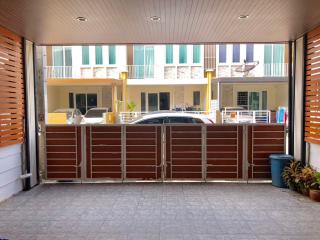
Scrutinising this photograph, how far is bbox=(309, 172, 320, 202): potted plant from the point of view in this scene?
5652mm

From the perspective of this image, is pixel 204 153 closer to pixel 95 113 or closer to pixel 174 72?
pixel 95 113

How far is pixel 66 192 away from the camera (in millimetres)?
6434

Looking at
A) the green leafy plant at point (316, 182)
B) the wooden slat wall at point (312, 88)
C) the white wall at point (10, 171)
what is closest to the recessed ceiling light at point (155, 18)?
the wooden slat wall at point (312, 88)

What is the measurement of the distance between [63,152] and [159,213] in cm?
324

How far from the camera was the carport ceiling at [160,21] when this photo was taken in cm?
459

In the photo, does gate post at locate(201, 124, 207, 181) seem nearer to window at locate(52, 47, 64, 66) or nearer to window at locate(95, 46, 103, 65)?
window at locate(95, 46, 103, 65)

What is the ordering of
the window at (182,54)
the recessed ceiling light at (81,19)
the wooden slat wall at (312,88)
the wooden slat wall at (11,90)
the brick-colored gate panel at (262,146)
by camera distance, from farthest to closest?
the window at (182,54)
the brick-colored gate panel at (262,146)
the wooden slat wall at (312,88)
the wooden slat wall at (11,90)
the recessed ceiling light at (81,19)

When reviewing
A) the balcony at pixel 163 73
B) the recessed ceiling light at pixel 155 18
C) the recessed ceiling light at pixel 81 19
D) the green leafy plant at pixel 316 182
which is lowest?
the green leafy plant at pixel 316 182

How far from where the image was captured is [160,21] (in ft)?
17.9

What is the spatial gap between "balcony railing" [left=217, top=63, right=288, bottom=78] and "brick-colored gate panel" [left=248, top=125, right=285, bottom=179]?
13.7m

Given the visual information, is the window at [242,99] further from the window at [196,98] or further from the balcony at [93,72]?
the balcony at [93,72]

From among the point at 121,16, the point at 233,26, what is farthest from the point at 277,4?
the point at 121,16

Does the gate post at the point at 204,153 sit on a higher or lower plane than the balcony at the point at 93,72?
lower

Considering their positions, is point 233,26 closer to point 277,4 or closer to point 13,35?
point 277,4
